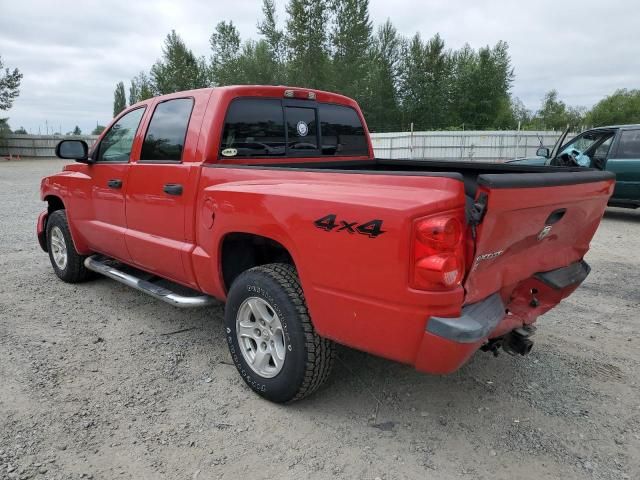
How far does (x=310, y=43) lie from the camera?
157 feet

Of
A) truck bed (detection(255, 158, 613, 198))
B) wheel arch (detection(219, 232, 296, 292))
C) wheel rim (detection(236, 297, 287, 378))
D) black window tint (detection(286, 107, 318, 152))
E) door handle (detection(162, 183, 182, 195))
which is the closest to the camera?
truck bed (detection(255, 158, 613, 198))

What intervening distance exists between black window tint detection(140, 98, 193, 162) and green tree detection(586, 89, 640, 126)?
55124 mm

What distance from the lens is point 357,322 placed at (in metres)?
2.45

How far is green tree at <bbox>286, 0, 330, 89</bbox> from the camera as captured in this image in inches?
1870

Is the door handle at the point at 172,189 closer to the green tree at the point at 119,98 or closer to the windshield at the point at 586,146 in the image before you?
the windshield at the point at 586,146

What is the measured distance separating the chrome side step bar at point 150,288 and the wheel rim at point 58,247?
1.74 ft

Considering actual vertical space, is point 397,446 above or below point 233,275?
below

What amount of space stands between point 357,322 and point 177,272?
1754 mm

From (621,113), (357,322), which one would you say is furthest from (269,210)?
(621,113)

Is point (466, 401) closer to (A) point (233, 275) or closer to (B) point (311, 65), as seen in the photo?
(A) point (233, 275)

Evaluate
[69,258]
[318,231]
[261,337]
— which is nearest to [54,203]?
[69,258]

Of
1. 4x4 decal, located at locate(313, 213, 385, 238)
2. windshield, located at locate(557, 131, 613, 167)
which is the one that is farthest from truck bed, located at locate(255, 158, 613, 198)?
windshield, located at locate(557, 131, 613, 167)

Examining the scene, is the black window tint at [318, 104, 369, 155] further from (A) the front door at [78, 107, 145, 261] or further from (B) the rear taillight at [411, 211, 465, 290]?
(B) the rear taillight at [411, 211, 465, 290]

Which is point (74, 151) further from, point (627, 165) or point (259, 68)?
point (259, 68)
